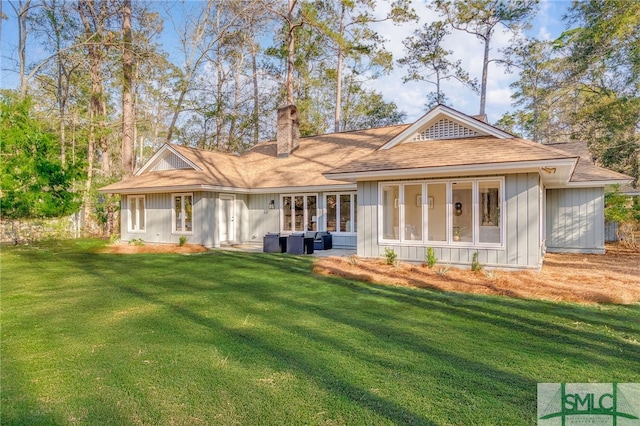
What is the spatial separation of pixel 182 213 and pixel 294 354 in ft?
41.4

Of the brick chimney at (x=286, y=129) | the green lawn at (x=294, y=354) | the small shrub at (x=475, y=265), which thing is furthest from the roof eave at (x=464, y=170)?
the brick chimney at (x=286, y=129)

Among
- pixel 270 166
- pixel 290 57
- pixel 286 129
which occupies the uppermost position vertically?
pixel 290 57

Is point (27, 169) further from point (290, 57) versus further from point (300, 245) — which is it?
point (290, 57)

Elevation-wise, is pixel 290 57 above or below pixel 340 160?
above

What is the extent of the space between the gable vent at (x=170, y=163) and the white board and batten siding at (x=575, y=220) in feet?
47.4

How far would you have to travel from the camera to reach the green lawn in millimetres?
2951

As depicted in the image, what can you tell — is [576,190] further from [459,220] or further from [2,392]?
[2,392]

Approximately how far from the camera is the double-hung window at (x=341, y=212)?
45.4 ft

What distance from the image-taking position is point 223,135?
28438 mm

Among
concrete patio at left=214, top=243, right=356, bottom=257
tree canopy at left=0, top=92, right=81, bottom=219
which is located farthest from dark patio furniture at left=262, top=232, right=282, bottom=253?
tree canopy at left=0, top=92, right=81, bottom=219

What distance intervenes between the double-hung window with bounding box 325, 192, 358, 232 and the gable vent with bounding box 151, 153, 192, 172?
21.7 ft

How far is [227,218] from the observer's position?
15578 mm

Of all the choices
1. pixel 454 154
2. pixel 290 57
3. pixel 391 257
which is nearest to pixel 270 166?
pixel 290 57

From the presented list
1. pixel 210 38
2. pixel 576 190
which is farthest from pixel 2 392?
pixel 210 38
